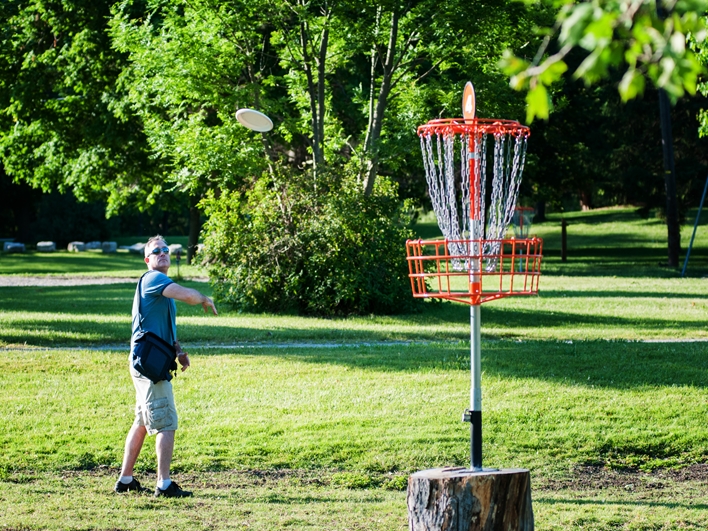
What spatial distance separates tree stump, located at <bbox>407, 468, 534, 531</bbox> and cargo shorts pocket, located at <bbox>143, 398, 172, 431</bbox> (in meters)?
2.49

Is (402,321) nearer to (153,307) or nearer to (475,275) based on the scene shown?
(153,307)

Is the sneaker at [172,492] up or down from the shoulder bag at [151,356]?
down

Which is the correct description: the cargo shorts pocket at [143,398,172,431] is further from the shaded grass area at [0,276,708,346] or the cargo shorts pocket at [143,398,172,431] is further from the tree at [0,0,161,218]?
the tree at [0,0,161,218]

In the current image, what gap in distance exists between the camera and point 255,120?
12992 millimetres

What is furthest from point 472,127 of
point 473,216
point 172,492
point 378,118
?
point 378,118

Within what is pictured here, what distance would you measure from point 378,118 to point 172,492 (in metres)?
13.3

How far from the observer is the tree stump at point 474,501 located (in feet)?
15.7

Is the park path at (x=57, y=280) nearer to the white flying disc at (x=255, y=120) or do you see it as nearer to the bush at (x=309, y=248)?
the bush at (x=309, y=248)

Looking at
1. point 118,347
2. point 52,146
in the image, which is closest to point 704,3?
point 118,347

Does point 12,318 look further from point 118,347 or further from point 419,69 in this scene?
point 419,69

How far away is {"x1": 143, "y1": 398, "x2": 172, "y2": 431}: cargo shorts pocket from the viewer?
6.65 metres

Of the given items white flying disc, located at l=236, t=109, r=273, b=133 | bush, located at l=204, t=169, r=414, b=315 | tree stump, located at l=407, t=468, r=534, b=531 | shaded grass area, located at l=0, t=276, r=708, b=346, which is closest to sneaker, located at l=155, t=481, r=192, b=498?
tree stump, located at l=407, t=468, r=534, b=531

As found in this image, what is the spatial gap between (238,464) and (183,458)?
514mm

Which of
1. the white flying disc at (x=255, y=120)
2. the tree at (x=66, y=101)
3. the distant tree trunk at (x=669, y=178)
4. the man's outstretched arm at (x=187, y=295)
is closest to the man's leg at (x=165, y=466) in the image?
the man's outstretched arm at (x=187, y=295)
